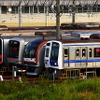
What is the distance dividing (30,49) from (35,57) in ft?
2.29

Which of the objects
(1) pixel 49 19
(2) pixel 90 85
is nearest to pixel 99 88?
(2) pixel 90 85

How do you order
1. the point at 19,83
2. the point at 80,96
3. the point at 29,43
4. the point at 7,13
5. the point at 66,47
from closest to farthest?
the point at 80,96
the point at 19,83
the point at 66,47
the point at 29,43
the point at 7,13

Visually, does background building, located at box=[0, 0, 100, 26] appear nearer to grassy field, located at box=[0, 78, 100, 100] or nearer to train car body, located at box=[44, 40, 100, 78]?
train car body, located at box=[44, 40, 100, 78]

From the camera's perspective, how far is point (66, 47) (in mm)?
22188

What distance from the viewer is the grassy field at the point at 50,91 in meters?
15.1

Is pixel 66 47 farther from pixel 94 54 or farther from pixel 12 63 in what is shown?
pixel 12 63

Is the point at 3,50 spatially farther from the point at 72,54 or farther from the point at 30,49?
the point at 72,54

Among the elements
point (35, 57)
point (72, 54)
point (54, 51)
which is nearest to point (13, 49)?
point (35, 57)

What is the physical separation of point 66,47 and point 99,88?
5894mm

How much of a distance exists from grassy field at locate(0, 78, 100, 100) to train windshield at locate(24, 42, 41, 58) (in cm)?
497

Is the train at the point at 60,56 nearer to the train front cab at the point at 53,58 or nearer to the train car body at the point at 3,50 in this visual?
the train front cab at the point at 53,58

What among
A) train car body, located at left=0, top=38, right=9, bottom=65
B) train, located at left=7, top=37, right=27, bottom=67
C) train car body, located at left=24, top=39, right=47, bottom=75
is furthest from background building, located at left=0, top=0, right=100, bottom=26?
train car body, located at left=24, top=39, right=47, bottom=75

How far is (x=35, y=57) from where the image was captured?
2341 centimetres

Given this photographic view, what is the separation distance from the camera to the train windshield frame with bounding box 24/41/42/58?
23572 millimetres
